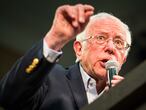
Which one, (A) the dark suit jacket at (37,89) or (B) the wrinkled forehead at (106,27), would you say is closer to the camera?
(A) the dark suit jacket at (37,89)

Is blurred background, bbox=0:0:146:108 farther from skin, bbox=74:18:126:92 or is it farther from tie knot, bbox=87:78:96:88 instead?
tie knot, bbox=87:78:96:88

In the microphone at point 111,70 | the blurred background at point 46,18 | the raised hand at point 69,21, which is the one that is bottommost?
the blurred background at point 46,18

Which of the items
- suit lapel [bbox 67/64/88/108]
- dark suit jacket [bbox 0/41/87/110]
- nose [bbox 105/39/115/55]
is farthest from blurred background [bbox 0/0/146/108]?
dark suit jacket [bbox 0/41/87/110]

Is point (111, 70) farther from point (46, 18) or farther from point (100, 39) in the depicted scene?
point (46, 18)

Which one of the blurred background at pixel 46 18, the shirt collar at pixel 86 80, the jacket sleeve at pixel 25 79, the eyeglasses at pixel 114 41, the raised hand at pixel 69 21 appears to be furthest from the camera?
the blurred background at pixel 46 18

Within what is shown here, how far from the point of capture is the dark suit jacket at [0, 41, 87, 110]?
4.28 ft

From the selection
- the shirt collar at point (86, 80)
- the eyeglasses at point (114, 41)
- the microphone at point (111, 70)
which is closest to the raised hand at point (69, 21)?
the microphone at point (111, 70)

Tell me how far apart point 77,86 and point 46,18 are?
5.02ft

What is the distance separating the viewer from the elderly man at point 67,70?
120 cm

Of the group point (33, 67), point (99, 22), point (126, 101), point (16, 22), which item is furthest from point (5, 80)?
point (16, 22)

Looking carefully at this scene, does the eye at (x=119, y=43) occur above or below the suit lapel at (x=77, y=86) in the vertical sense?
below

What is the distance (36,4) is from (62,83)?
148cm

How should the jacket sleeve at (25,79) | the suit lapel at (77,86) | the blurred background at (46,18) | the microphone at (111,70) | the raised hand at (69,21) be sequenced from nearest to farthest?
the raised hand at (69,21) → the jacket sleeve at (25,79) → the microphone at (111,70) → the suit lapel at (77,86) → the blurred background at (46,18)

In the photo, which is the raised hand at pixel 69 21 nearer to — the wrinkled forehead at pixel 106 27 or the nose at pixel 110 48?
the nose at pixel 110 48
